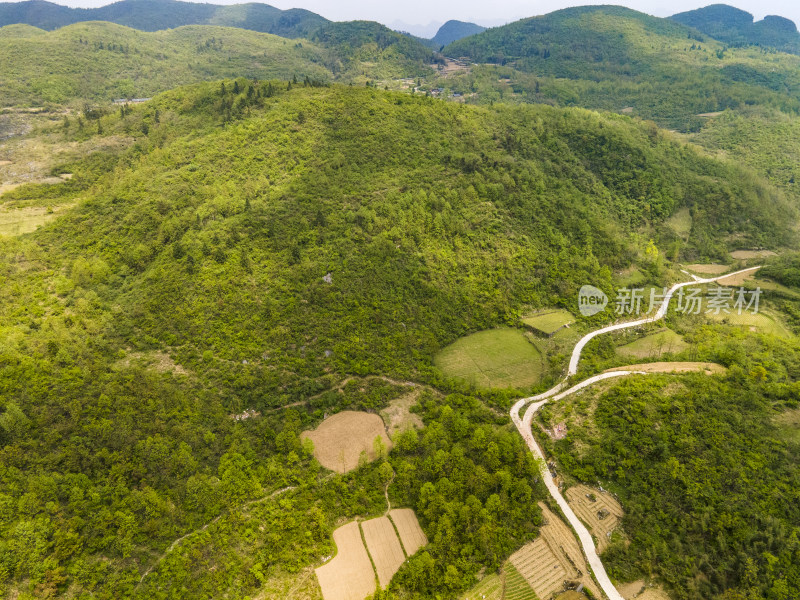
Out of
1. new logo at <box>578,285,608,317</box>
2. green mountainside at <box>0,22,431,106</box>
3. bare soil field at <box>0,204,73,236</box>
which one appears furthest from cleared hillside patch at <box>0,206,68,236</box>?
new logo at <box>578,285,608,317</box>

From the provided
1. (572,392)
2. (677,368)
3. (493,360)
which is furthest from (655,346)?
(493,360)

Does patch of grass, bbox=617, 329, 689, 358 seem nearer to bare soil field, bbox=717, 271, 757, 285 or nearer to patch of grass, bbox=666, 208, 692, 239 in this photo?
bare soil field, bbox=717, 271, 757, 285

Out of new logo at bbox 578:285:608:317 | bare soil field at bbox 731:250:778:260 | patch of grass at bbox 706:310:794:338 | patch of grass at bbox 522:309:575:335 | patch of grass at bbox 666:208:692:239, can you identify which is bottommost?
patch of grass at bbox 522:309:575:335

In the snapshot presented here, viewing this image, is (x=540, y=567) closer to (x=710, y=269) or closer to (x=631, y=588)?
(x=631, y=588)

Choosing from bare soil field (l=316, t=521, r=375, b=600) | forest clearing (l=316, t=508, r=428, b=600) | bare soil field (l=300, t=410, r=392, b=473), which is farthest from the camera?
bare soil field (l=300, t=410, r=392, b=473)

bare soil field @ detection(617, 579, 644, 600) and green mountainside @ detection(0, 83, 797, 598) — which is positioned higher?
green mountainside @ detection(0, 83, 797, 598)

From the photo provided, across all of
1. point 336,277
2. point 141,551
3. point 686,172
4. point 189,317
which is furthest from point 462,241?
point 686,172

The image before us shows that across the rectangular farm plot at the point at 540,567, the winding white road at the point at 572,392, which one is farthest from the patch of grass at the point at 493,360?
the rectangular farm plot at the point at 540,567
